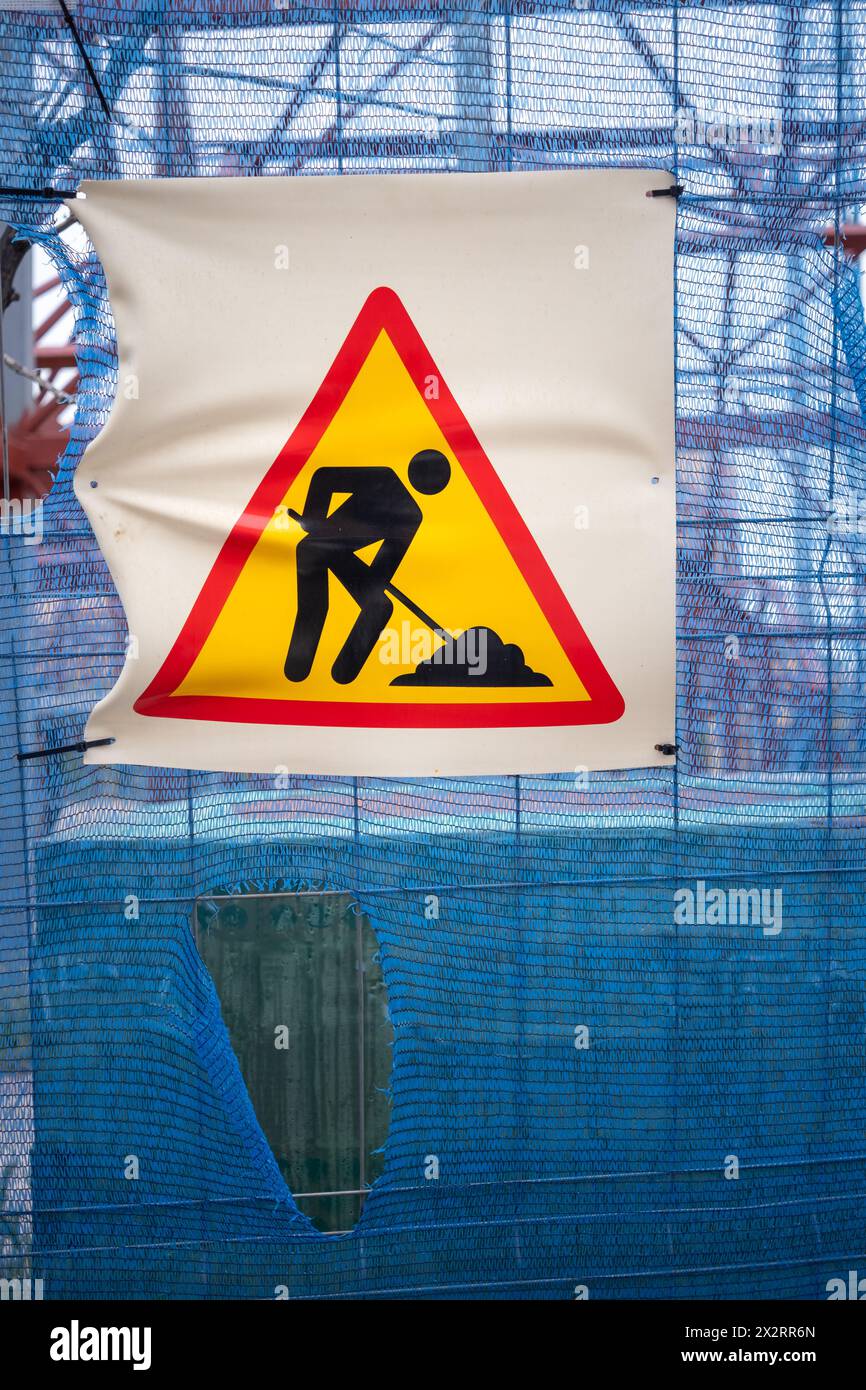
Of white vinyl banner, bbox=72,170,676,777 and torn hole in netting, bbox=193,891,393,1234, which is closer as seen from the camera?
white vinyl banner, bbox=72,170,676,777

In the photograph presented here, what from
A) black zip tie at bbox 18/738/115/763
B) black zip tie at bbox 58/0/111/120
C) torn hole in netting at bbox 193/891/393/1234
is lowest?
torn hole in netting at bbox 193/891/393/1234

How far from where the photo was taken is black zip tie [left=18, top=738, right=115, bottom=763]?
2.84 meters

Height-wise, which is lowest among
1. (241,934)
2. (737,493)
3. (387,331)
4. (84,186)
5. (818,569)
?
(241,934)

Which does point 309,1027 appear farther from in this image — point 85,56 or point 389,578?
point 85,56

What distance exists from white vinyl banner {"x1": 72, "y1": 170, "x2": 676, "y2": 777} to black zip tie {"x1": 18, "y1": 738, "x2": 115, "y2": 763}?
0.19 m

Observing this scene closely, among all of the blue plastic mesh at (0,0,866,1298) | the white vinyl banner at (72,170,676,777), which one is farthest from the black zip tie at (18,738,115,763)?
the white vinyl banner at (72,170,676,777)

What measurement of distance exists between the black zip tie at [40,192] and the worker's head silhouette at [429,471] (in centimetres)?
111

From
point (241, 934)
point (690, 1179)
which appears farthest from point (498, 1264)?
point (241, 934)

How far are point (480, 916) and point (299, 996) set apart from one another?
544mm

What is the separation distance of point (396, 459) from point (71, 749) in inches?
45.1

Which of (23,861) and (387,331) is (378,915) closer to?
(23,861)

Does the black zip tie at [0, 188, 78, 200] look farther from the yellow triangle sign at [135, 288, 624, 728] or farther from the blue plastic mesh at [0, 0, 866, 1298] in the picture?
the yellow triangle sign at [135, 288, 624, 728]

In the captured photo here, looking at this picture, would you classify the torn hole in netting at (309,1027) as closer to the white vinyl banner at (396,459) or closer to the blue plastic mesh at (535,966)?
the blue plastic mesh at (535,966)

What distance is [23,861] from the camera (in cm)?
290
